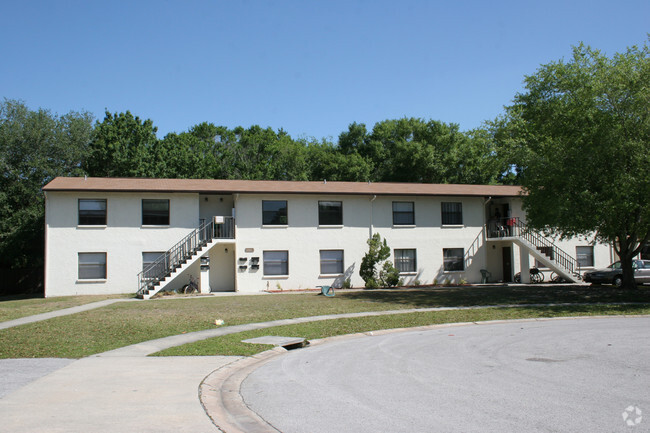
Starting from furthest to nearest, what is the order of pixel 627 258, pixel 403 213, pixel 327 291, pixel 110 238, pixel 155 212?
pixel 403 213 < pixel 155 212 < pixel 110 238 < pixel 627 258 < pixel 327 291

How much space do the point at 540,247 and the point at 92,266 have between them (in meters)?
26.0

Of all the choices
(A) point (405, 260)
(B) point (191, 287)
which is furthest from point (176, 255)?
(A) point (405, 260)

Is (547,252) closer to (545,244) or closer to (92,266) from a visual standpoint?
(545,244)

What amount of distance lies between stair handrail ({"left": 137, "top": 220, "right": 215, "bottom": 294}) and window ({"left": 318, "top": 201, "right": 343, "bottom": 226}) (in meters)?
6.25

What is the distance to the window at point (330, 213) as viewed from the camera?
1241 inches

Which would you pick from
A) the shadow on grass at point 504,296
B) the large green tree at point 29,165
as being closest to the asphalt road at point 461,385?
the shadow on grass at point 504,296

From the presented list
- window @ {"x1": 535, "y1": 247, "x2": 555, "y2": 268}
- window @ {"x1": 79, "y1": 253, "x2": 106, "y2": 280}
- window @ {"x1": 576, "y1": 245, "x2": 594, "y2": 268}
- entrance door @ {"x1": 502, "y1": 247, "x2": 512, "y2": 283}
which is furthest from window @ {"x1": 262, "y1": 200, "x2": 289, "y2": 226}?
window @ {"x1": 576, "y1": 245, "x2": 594, "y2": 268}

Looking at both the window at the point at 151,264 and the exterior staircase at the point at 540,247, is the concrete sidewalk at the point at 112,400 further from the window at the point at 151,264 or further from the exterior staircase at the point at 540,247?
the exterior staircase at the point at 540,247

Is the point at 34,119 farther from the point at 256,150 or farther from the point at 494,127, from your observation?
the point at 494,127

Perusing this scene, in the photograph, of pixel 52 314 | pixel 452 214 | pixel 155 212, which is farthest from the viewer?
pixel 452 214

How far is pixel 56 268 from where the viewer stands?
27859 mm

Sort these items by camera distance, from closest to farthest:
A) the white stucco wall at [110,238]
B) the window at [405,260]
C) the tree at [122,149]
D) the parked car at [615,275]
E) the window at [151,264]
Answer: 1. the white stucco wall at [110,238]
2. the window at [151,264]
3. the parked car at [615,275]
4. the window at [405,260]
5. the tree at [122,149]

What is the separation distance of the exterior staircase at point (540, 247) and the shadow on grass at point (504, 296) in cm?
467

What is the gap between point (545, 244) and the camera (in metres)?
34.8
